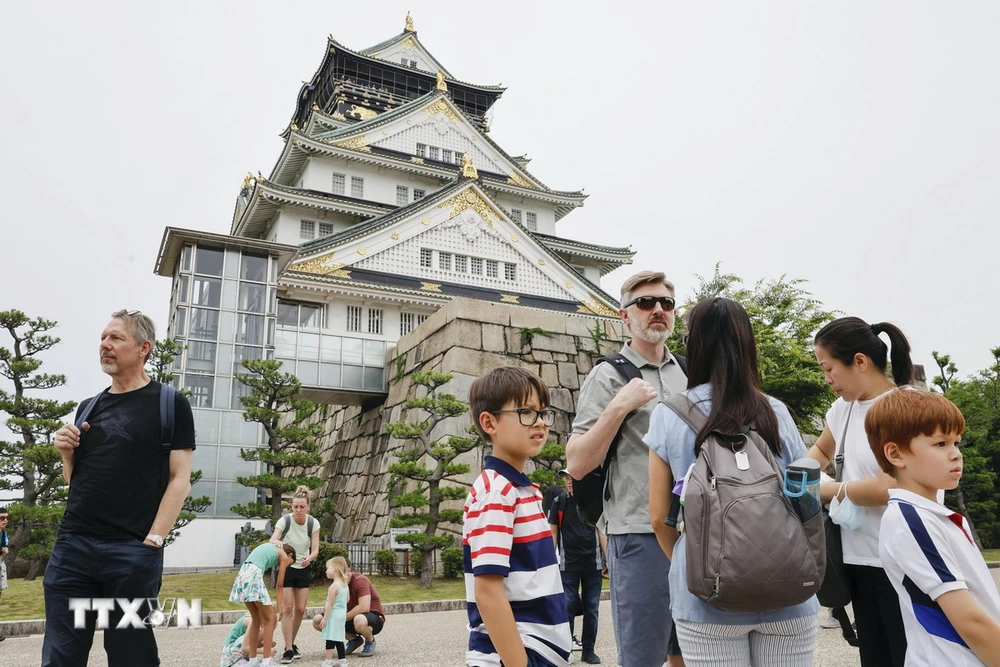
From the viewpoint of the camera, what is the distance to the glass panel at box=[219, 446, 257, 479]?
53.2ft

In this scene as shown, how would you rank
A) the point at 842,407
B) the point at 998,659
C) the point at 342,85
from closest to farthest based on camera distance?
the point at 998,659 → the point at 842,407 → the point at 342,85

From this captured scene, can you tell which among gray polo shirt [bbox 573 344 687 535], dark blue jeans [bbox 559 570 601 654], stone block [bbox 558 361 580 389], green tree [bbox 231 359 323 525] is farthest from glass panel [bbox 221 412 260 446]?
gray polo shirt [bbox 573 344 687 535]

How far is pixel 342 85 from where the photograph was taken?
1271 inches

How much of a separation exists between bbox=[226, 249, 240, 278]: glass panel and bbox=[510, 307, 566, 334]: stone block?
7.29m

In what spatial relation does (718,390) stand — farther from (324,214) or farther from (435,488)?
(324,214)

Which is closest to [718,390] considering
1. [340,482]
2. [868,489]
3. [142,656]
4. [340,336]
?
[868,489]

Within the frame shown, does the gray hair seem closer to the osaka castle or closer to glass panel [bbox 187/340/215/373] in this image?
the osaka castle

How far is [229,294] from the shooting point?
18.0 m

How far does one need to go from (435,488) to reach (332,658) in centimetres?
680

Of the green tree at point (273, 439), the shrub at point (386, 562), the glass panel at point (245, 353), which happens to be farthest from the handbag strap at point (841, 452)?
the glass panel at point (245, 353)

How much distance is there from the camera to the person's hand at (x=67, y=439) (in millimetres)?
2746

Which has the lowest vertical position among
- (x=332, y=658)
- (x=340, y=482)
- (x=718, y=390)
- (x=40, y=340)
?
(x=332, y=658)

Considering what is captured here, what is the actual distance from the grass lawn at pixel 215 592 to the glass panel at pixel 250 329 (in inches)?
234

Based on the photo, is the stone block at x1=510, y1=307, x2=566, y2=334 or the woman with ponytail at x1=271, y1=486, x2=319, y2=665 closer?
the woman with ponytail at x1=271, y1=486, x2=319, y2=665
